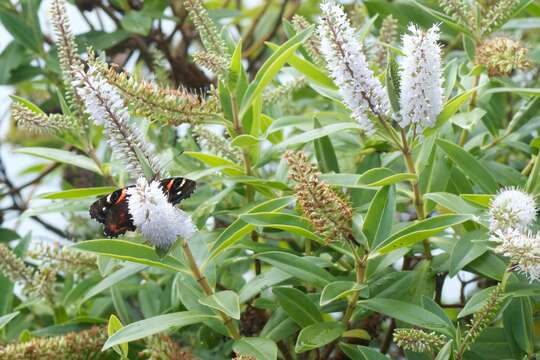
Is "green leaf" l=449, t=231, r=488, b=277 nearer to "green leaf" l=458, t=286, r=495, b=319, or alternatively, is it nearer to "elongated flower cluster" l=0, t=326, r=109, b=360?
"green leaf" l=458, t=286, r=495, b=319

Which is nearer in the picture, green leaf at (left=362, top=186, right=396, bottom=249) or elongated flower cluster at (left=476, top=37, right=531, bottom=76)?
green leaf at (left=362, top=186, right=396, bottom=249)

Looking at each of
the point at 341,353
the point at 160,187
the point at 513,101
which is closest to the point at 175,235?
the point at 160,187

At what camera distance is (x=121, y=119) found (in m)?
1.09

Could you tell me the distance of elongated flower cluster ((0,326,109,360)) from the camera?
1.30 meters

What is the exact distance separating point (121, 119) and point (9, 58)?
113cm

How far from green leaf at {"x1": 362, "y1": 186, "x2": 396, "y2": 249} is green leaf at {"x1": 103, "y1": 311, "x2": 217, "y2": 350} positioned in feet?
0.82

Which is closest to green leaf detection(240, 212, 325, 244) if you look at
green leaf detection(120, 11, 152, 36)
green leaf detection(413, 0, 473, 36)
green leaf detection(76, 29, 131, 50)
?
green leaf detection(413, 0, 473, 36)

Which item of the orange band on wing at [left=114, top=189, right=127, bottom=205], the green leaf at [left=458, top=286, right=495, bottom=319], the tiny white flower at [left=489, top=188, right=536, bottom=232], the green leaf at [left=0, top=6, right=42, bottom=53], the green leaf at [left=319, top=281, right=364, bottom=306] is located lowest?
the green leaf at [left=458, top=286, right=495, bottom=319]

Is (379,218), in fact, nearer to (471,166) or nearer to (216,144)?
(471,166)

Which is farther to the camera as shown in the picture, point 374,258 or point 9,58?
point 9,58

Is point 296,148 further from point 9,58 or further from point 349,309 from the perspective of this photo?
point 9,58

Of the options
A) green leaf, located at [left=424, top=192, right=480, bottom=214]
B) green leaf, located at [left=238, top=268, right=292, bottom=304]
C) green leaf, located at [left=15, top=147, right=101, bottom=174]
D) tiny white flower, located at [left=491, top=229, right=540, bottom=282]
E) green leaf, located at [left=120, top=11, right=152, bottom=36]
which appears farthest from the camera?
green leaf, located at [left=120, top=11, right=152, bottom=36]

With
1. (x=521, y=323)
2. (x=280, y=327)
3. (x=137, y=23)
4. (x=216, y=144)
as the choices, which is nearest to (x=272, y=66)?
(x=216, y=144)

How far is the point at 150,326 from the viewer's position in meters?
1.20
